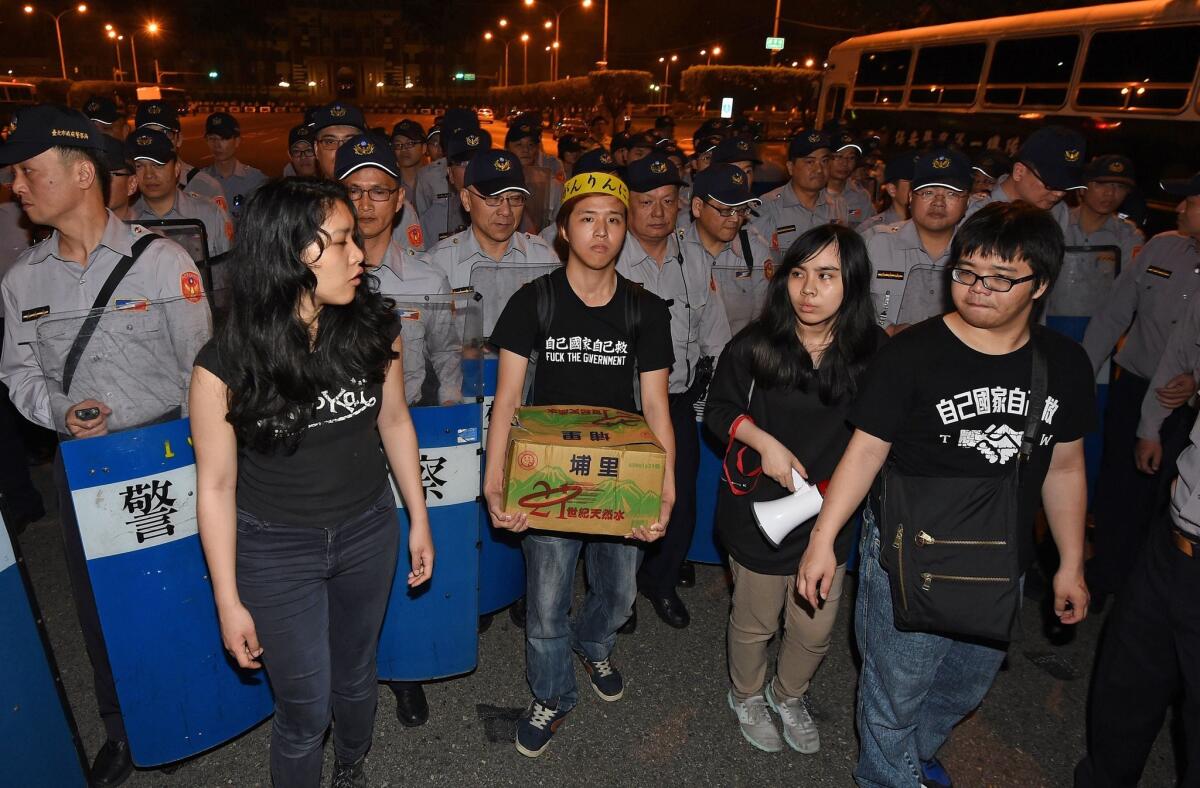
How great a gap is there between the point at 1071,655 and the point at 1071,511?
6.01 ft

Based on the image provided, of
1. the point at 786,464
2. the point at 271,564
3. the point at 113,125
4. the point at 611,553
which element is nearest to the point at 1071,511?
the point at 786,464

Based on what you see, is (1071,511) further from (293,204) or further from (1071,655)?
(293,204)

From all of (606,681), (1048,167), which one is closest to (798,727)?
(606,681)

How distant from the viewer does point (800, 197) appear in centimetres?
677

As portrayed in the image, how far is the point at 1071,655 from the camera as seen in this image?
4.02 meters

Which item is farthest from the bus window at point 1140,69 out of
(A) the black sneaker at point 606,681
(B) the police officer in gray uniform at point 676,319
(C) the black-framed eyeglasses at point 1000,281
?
(A) the black sneaker at point 606,681

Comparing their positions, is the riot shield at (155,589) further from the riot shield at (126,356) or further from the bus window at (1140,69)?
the bus window at (1140,69)

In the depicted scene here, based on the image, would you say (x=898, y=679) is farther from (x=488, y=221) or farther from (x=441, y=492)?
(x=488, y=221)

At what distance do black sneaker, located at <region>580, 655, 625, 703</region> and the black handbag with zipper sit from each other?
1.53 meters

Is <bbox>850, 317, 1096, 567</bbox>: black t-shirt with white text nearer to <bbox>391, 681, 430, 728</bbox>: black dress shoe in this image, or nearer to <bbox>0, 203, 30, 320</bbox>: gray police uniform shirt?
<bbox>391, 681, 430, 728</bbox>: black dress shoe

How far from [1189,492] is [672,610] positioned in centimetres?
246

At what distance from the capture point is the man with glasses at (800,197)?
6.46m

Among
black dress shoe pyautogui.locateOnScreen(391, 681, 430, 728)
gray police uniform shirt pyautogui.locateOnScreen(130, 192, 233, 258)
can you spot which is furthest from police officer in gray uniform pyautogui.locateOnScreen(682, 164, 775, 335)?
gray police uniform shirt pyautogui.locateOnScreen(130, 192, 233, 258)

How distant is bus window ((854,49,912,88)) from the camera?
15.0 m
